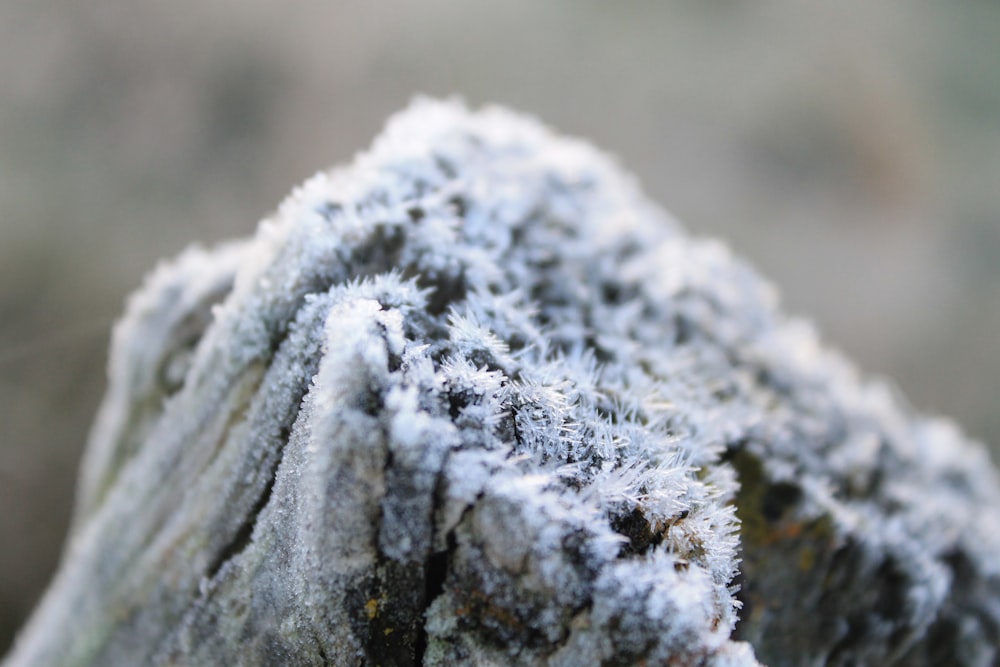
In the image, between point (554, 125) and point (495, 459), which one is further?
point (554, 125)

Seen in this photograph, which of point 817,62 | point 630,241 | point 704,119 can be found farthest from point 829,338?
point 630,241

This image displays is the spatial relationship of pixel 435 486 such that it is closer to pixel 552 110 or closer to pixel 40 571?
pixel 40 571

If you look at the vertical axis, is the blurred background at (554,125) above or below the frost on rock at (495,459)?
above

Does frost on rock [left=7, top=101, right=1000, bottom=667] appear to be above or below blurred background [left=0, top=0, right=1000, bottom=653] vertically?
below

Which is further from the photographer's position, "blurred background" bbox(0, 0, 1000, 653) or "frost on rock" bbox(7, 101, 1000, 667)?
"blurred background" bbox(0, 0, 1000, 653)

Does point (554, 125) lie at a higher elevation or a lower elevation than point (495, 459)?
higher
